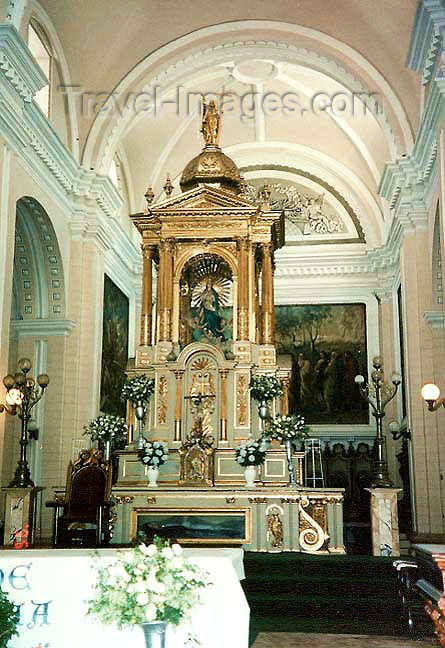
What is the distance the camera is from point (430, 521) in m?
13.7

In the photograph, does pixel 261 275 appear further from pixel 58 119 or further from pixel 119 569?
pixel 119 569

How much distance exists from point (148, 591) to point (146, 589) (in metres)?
0.01

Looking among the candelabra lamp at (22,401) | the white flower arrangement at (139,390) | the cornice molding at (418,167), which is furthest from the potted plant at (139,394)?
the cornice molding at (418,167)

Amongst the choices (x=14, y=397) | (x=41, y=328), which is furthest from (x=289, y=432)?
(x=41, y=328)

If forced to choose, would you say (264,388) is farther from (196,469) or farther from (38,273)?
(38,273)

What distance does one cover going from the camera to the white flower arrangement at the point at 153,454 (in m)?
12.2

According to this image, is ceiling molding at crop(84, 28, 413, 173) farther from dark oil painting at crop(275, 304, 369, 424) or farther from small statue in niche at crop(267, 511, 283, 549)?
small statue in niche at crop(267, 511, 283, 549)

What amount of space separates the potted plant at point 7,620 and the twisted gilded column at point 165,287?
29.4 feet

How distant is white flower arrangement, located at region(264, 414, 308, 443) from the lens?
12.3 meters

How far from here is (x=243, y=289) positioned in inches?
541

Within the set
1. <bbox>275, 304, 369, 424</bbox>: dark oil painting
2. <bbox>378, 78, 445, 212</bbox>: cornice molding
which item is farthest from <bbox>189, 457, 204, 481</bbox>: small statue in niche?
<bbox>275, 304, 369, 424</bbox>: dark oil painting

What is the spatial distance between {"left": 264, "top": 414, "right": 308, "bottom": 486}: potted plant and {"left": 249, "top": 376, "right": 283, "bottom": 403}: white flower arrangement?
1.72 feet

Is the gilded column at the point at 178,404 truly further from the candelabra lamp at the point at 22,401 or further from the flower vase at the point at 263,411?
the candelabra lamp at the point at 22,401

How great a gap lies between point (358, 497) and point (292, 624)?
10744 millimetres
